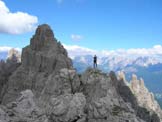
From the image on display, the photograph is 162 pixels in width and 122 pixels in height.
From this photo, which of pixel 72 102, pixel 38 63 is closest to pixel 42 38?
pixel 38 63

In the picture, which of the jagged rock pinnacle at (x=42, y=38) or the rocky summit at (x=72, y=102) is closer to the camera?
the rocky summit at (x=72, y=102)

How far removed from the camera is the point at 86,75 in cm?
6153

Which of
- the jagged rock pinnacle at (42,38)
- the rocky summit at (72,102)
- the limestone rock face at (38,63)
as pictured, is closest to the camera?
the rocky summit at (72,102)

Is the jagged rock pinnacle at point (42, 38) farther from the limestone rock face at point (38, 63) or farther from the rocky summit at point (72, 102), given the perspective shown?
the rocky summit at point (72, 102)

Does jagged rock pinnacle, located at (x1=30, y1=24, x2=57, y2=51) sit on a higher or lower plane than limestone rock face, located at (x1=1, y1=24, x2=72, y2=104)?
higher

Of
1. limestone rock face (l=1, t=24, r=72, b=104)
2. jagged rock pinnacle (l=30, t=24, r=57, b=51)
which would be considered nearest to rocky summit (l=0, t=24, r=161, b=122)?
limestone rock face (l=1, t=24, r=72, b=104)

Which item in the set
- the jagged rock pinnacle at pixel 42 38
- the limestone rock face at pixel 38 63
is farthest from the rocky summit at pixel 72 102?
the jagged rock pinnacle at pixel 42 38

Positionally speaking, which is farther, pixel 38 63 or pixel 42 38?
pixel 42 38

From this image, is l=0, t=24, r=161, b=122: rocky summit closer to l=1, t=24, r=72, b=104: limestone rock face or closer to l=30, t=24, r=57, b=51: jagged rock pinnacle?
l=1, t=24, r=72, b=104: limestone rock face

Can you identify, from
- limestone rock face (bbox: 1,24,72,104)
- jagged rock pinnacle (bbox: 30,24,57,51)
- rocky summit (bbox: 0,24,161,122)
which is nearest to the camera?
rocky summit (bbox: 0,24,161,122)

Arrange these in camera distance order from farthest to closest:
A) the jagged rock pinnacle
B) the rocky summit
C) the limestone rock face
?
the jagged rock pinnacle → the limestone rock face → the rocky summit

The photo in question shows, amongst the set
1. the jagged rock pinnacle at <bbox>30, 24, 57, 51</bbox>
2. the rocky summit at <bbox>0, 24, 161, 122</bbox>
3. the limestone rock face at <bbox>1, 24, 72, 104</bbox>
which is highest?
the jagged rock pinnacle at <bbox>30, 24, 57, 51</bbox>

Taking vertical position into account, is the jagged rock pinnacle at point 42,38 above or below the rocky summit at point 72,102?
above

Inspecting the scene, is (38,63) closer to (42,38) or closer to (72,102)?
(42,38)
